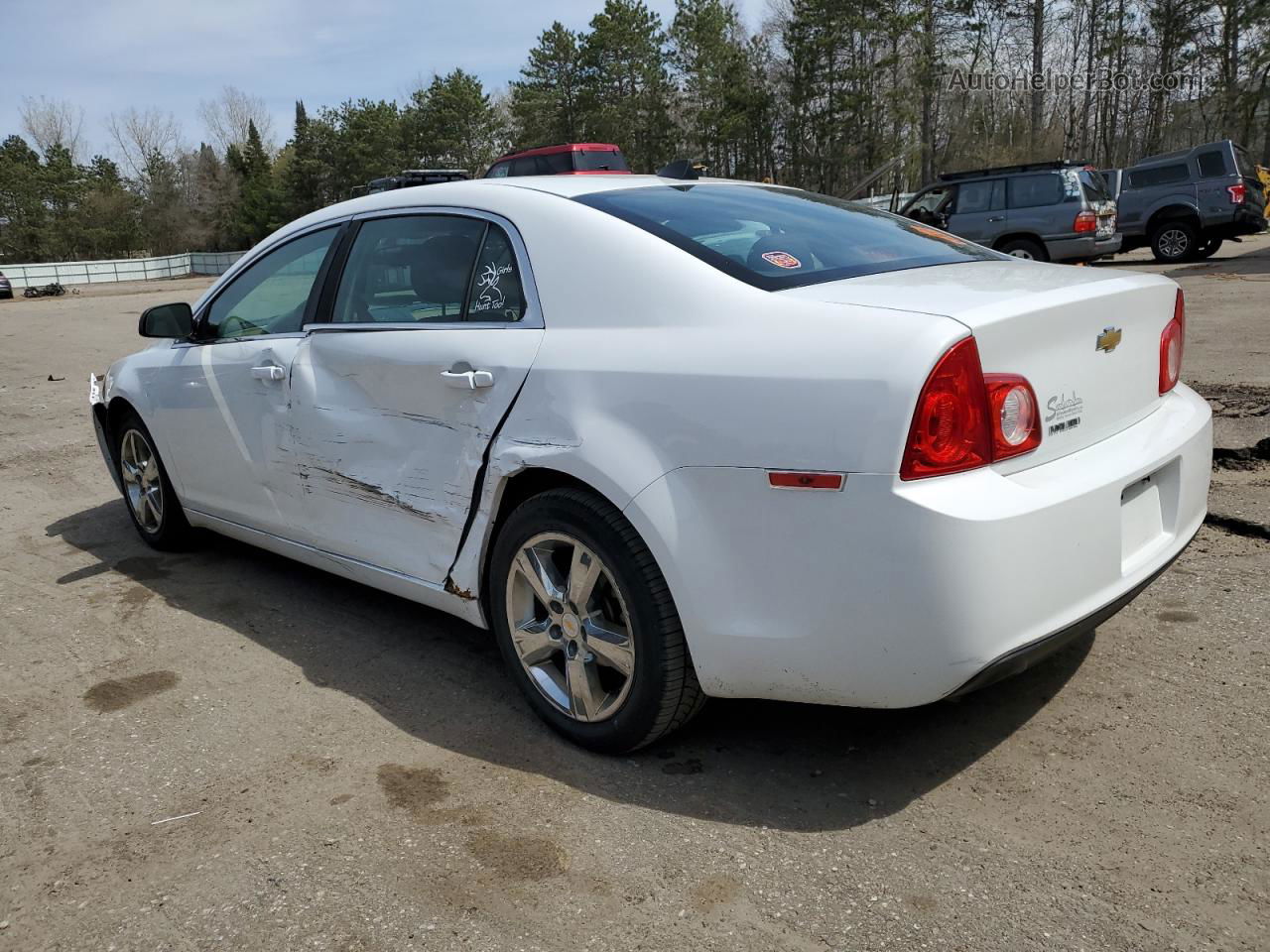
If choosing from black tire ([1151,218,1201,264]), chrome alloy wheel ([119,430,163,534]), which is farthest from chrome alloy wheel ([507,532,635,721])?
black tire ([1151,218,1201,264])

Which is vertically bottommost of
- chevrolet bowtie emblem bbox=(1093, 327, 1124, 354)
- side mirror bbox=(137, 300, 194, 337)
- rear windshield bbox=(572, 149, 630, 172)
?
chevrolet bowtie emblem bbox=(1093, 327, 1124, 354)

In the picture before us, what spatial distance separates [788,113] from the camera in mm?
54938

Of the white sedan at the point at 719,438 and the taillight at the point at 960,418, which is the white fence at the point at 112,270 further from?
Answer: the taillight at the point at 960,418

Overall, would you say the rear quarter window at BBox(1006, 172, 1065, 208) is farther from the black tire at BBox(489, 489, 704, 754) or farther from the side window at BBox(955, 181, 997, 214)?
the black tire at BBox(489, 489, 704, 754)

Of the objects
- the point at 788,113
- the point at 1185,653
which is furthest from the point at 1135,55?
the point at 1185,653

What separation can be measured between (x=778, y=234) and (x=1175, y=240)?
1788 centimetres

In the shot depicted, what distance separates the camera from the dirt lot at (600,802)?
7.31 feet

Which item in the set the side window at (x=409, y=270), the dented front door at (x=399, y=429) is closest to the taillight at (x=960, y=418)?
the dented front door at (x=399, y=429)

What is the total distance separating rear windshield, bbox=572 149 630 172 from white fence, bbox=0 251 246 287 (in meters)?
32.5

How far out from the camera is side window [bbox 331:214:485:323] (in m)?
3.27

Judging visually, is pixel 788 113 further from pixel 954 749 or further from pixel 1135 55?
pixel 954 749

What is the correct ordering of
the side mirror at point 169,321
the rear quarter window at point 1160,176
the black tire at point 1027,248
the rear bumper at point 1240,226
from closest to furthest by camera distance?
the side mirror at point 169,321 → the black tire at point 1027,248 → the rear bumper at point 1240,226 → the rear quarter window at point 1160,176

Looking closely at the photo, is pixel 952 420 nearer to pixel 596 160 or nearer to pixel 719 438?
pixel 719 438

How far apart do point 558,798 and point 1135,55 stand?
184ft
